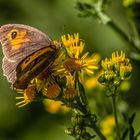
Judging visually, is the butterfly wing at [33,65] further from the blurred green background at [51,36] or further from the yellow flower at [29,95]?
the blurred green background at [51,36]

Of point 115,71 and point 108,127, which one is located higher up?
point 115,71

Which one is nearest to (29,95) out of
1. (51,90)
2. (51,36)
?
(51,90)

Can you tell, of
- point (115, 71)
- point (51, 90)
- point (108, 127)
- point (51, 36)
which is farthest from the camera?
point (51, 36)

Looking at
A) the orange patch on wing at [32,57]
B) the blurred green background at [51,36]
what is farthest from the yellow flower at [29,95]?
the blurred green background at [51,36]

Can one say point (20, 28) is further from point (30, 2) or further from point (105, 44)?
point (30, 2)

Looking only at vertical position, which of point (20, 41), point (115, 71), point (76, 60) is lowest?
point (115, 71)

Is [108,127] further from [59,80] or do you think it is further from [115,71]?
[59,80]
